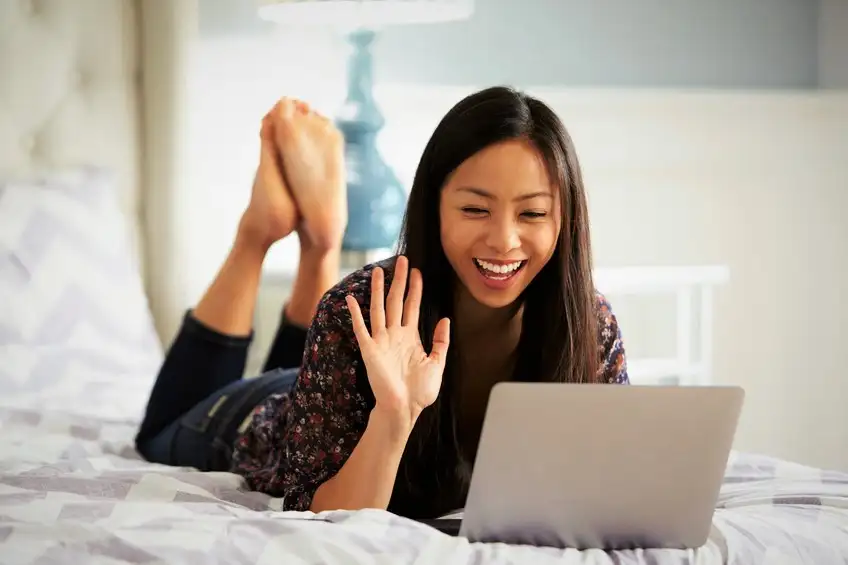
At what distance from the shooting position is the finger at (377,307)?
1218 mm

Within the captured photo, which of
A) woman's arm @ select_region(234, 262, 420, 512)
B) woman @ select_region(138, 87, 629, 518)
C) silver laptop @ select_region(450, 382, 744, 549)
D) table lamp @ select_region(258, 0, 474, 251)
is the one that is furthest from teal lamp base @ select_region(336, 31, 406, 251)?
silver laptop @ select_region(450, 382, 744, 549)

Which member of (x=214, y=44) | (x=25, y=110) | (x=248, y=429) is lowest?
(x=248, y=429)

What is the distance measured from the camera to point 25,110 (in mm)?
2283

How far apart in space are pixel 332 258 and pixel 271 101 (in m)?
0.77

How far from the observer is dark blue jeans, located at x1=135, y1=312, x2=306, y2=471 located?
1.73 m

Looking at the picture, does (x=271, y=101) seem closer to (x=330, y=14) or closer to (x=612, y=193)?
(x=330, y=14)

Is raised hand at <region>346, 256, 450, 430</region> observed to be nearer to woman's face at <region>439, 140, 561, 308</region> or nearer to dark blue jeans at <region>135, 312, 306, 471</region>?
woman's face at <region>439, 140, 561, 308</region>

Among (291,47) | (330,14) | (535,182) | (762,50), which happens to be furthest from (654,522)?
(762,50)

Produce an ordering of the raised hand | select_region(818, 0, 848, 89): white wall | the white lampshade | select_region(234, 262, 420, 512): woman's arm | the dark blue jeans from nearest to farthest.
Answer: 1. the raised hand
2. select_region(234, 262, 420, 512): woman's arm
3. the dark blue jeans
4. the white lampshade
5. select_region(818, 0, 848, 89): white wall

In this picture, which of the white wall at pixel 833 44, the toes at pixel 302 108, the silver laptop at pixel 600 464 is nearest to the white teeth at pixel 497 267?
the silver laptop at pixel 600 464

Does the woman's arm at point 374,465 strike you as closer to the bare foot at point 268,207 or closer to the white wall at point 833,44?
the bare foot at point 268,207

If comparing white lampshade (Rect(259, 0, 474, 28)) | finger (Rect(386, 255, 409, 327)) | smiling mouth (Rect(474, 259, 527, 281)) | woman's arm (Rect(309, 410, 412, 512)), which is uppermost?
white lampshade (Rect(259, 0, 474, 28))

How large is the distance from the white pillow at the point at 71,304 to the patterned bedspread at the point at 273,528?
18.8 inches

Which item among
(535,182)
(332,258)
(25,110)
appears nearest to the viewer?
(535,182)
